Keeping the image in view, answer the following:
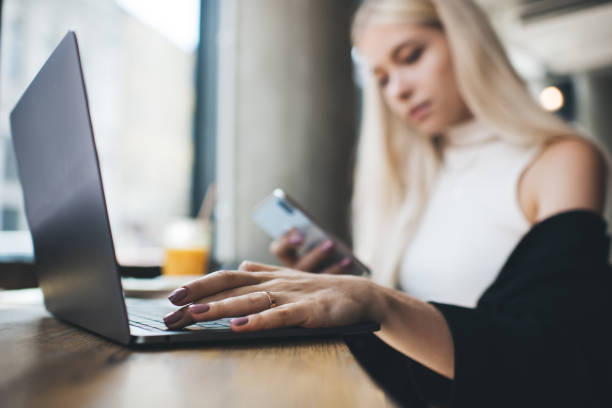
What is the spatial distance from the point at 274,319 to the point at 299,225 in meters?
0.53

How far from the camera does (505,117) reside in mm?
1096

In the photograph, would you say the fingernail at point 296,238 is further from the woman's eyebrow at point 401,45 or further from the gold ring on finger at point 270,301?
the woman's eyebrow at point 401,45

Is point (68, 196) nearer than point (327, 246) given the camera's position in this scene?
Yes

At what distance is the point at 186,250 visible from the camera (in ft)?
4.28

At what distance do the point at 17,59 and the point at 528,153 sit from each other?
1.58m

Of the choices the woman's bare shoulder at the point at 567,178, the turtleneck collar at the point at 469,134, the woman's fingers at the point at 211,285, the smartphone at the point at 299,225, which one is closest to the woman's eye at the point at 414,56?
the turtleneck collar at the point at 469,134

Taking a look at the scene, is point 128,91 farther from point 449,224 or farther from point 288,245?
point 449,224

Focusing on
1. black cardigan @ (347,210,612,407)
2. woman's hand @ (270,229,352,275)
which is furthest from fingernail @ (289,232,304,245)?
black cardigan @ (347,210,612,407)

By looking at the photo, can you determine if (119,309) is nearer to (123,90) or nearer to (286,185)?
(286,185)

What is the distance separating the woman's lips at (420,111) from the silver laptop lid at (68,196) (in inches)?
41.9

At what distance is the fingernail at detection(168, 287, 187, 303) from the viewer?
39 cm

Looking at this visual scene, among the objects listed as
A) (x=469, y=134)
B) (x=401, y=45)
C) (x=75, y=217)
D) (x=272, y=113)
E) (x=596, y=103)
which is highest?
(x=596, y=103)

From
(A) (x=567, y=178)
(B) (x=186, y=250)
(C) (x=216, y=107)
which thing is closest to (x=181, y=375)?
(A) (x=567, y=178)

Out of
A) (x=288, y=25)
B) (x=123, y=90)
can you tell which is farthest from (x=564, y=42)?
(x=123, y=90)
